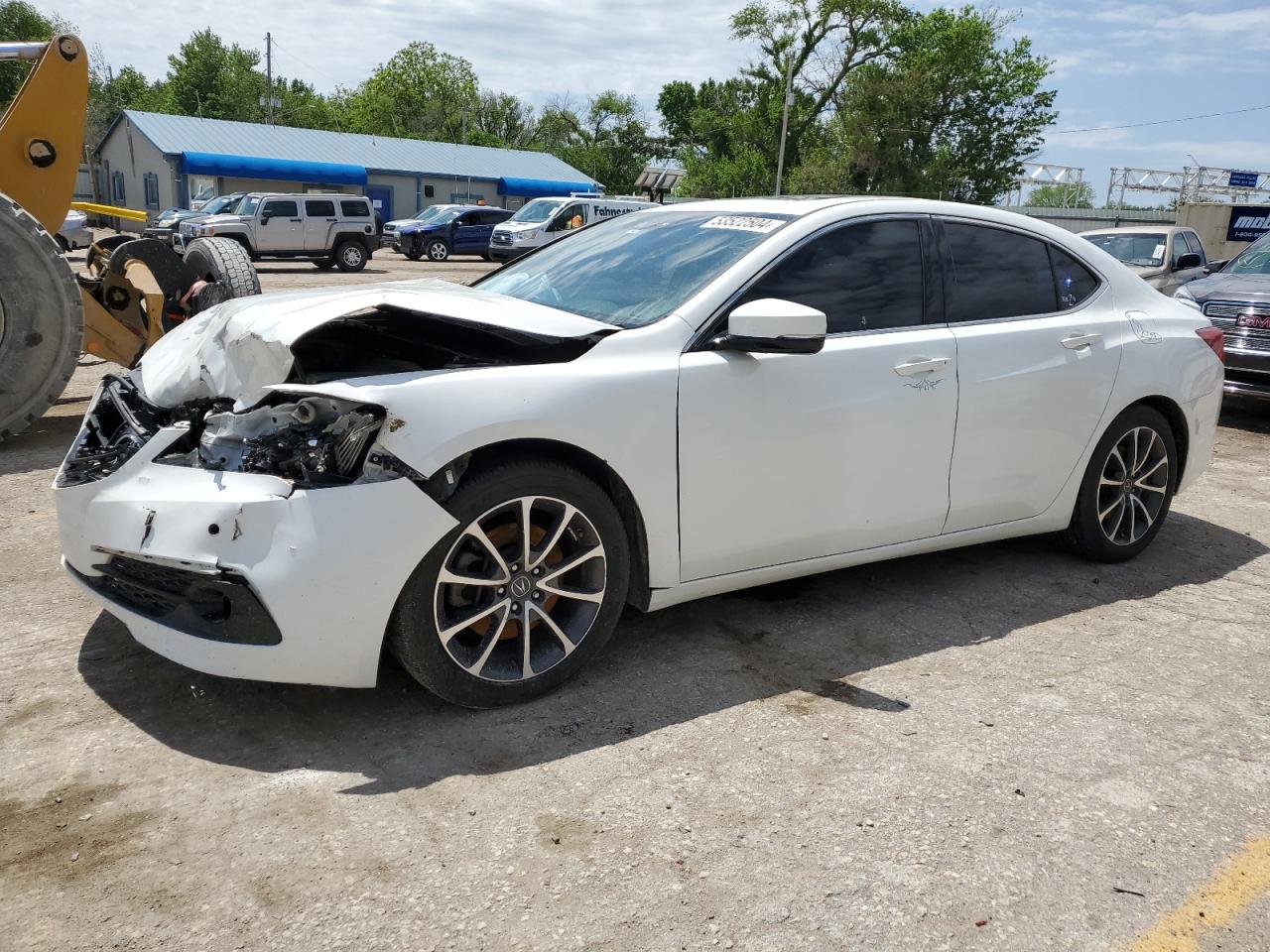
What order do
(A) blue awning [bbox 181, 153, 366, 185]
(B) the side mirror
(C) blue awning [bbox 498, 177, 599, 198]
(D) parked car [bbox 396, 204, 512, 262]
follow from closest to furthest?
(B) the side mirror → (D) parked car [bbox 396, 204, 512, 262] → (A) blue awning [bbox 181, 153, 366, 185] → (C) blue awning [bbox 498, 177, 599, 198]

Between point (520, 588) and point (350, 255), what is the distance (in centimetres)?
2406

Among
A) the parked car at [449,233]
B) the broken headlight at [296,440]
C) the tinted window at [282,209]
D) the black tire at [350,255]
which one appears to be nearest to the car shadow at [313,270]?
the black tire at [350,255]

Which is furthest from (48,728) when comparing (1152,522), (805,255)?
(1152,522)

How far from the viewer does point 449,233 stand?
30.4 m

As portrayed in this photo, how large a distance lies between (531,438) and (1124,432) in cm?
305

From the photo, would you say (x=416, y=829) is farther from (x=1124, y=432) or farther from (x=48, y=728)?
(x=1124, y=432)

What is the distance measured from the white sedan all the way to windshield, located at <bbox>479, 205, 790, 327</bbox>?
18mm

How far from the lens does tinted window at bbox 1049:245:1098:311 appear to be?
449 cm

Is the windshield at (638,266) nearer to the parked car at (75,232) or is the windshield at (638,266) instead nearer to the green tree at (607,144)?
the parked car at (75,232)

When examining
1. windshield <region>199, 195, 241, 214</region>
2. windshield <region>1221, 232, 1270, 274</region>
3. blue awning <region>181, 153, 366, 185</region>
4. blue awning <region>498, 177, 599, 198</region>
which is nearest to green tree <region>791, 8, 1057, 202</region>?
blue awning <region>498, 177, 599, 198</region>

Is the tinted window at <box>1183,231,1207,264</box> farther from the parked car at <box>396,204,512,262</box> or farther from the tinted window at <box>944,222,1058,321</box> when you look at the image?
the parked car at <box>396,204,512,262</box>

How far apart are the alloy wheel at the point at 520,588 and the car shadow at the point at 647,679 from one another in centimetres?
19

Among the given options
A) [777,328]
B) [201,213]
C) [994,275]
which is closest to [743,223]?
[777,328]

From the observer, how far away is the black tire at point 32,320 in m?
5.84
